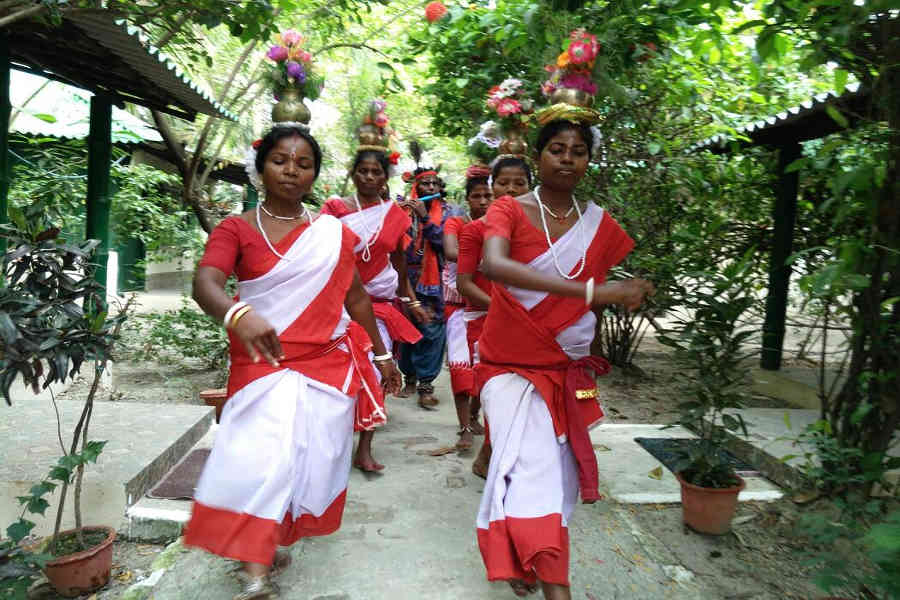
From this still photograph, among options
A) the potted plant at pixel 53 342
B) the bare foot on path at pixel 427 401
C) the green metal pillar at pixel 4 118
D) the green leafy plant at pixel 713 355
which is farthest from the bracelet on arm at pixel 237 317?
the bare foot on path at pixel 427 401

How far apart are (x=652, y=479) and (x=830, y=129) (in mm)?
3771

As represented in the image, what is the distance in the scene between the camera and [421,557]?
3135 mm

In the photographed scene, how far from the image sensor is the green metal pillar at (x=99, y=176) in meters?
5.73

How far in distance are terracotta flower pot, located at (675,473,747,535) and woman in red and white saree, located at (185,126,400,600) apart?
171cm

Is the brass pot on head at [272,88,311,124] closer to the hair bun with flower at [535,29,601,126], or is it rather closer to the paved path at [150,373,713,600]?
the hair bun with flower at [535,29,601,126]

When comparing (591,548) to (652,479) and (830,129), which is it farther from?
(830,129)

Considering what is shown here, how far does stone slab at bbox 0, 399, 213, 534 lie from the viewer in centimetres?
341

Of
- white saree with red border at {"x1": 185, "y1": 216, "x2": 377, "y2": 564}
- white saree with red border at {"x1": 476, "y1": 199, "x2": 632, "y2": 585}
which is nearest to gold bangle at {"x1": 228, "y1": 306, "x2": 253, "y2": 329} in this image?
white saree with red border at {"x1": 185, "y1": 216, "x2": 377, "y2": 564}

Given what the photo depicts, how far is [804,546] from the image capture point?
347 centimetres

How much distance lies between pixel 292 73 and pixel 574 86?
5.09ft

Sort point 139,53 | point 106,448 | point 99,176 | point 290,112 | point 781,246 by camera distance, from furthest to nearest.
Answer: point 781,246 → point 99,176 → point 139,53 → point 106,448 → point 290,112

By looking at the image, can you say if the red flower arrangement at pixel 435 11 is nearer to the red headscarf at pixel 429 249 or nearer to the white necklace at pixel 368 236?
the red headscarf at pixel 429 249

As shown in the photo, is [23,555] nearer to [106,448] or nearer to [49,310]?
[49,310]

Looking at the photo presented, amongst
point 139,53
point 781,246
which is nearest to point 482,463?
point 139,53
